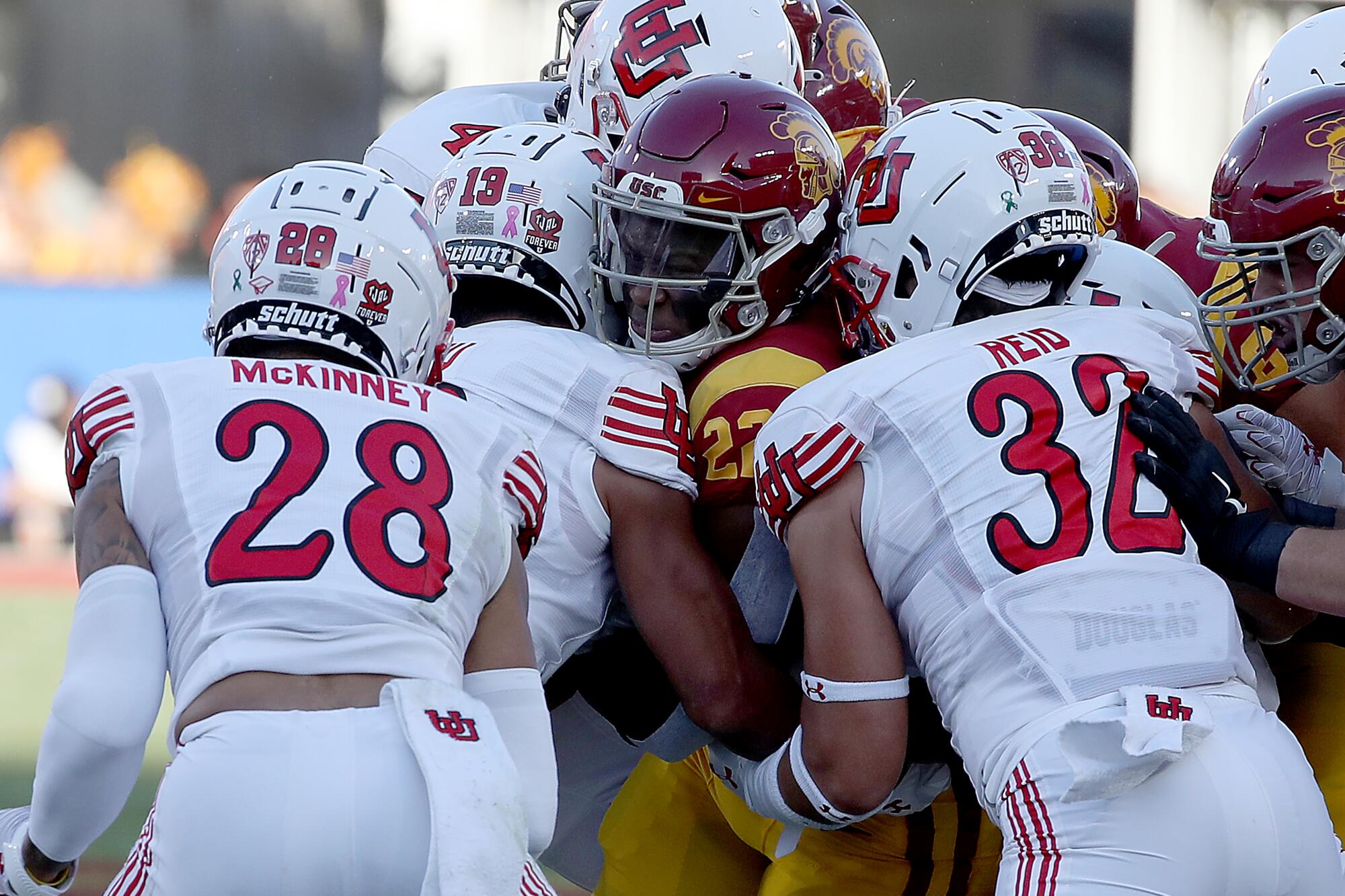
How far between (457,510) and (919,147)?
1194mm

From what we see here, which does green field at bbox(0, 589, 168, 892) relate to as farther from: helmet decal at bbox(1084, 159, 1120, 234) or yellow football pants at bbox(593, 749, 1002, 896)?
helmet decal at bbox(1084, 159, 1120, 234)

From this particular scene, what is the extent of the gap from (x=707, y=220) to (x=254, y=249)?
0.92 metres

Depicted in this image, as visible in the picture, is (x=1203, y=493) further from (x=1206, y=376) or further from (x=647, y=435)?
(x=647, y=435)

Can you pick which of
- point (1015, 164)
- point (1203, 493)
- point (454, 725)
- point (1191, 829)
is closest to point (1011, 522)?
point (1203, 493)

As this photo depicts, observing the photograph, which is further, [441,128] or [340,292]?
[441,128]

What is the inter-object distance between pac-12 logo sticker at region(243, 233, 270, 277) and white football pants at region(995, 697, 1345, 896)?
1.43 meters

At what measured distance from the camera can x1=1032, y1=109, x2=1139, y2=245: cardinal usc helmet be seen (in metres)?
3.66

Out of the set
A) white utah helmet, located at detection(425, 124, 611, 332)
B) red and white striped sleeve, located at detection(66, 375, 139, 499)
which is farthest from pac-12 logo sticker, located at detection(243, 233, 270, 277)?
white utah helmet, located at detection(425, 124, 611, 332)

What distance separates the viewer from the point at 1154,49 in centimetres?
1251

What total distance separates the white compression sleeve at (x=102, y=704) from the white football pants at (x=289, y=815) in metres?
0.09


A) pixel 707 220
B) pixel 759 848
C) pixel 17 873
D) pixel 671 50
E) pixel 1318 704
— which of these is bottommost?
pixel 759 848

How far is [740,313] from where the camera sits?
309 centimetres

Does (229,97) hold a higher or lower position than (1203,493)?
lower

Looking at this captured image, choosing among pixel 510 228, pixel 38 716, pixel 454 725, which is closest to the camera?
pixel 454 725
